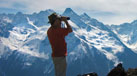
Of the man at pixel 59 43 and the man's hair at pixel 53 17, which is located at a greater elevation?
the man's hair at pixel 53 17

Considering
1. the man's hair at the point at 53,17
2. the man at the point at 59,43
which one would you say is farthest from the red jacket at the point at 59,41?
the man's hair at the point at 53,17

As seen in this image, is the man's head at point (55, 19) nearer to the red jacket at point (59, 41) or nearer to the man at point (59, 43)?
the man at point (59, 43)

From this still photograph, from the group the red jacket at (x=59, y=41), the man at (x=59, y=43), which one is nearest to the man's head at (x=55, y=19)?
the man at (x=59, y=43)

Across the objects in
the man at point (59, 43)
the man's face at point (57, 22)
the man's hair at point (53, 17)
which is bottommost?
the man at point (59, 43)

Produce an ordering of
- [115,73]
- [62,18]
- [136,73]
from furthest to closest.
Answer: [136,73]
[115,73]
[62,18]

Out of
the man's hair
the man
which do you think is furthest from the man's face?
the man's hair

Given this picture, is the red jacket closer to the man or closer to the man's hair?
the man

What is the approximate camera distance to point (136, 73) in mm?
20906

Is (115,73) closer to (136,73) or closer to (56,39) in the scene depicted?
(136,73)

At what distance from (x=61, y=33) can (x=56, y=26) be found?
0.48 m

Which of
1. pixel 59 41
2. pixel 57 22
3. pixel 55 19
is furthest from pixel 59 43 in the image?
pixel 55 19

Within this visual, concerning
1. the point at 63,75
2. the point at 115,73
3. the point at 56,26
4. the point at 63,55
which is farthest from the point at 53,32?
the point at 115,73

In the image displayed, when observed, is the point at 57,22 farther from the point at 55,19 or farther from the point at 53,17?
the point at 53,17

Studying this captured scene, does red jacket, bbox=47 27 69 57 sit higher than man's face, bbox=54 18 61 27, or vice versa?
man's face, bbox=54 18 61 27
